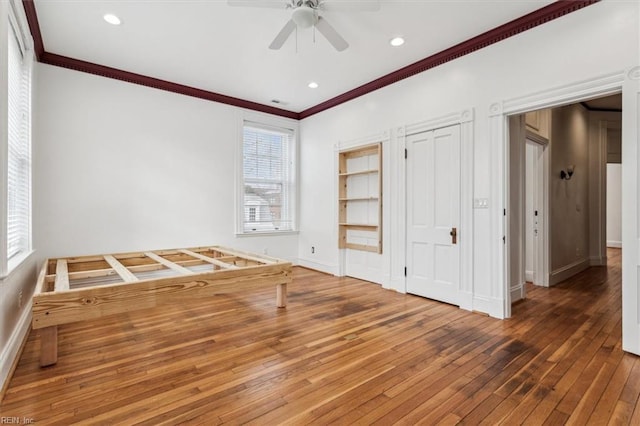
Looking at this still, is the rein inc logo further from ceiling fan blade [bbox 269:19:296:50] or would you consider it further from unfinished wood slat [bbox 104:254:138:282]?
ceiling fan blade [bbox 269:19:296:50]

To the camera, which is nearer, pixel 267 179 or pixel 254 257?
pixel 254 257

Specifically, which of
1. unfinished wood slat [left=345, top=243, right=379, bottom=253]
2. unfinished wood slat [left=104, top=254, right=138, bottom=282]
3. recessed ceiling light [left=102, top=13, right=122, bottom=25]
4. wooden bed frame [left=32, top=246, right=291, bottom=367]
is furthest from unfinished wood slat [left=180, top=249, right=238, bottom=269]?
recessed ceiling light [left=102, top=13, right=122, bottom=25]

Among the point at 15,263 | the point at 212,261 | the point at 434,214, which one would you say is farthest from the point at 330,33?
the point at 15,263

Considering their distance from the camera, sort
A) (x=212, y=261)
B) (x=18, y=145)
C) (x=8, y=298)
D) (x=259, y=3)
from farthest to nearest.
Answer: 1. (x=212, y=261)
2. (x=18, y=145)
3. (x=259, y=3)
4. (x=8, y=298)

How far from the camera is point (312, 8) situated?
276 cm

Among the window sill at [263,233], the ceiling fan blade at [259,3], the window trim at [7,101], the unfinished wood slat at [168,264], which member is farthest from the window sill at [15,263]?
the window sill at [263,233]

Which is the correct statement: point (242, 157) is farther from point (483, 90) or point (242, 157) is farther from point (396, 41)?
point (483, 90)

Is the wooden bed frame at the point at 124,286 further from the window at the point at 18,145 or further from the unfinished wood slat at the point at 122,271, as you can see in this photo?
the window at the point at 18,145

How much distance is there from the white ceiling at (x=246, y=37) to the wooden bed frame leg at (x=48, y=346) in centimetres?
284

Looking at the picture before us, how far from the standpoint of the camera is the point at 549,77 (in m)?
2.90

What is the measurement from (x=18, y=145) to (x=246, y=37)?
2485 millimetres

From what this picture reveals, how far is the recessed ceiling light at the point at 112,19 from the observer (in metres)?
3.03

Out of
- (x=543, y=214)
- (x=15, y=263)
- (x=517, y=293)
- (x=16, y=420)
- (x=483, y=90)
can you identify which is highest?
(x=483, y=90)

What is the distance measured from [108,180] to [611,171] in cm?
1185
